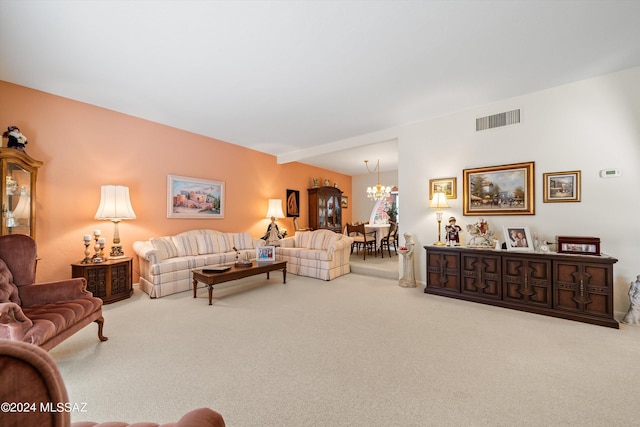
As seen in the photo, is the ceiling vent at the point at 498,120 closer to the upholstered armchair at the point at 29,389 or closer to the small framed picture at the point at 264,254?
the small framed picture at the point at 264,254

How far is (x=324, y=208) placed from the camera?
8031 mm

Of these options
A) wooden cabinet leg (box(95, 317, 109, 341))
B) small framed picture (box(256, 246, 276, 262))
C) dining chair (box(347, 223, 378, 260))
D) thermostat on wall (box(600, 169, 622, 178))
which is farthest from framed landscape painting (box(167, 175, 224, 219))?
thermostat on wall (box(600, 169, 622, 178))

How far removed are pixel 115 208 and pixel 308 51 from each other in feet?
11.7

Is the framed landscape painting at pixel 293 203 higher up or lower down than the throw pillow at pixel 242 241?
higher up

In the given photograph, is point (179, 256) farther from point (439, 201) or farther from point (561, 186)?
point (561, 186)

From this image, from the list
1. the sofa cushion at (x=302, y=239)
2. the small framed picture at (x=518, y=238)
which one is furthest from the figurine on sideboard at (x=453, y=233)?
the sofa cushion at (x=302, y=239)

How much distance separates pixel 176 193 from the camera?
16.1 feet

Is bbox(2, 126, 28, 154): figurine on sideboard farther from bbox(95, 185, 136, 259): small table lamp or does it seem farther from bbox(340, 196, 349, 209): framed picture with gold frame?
bbox(340, 196, 349, 209): framed picture with gold frame

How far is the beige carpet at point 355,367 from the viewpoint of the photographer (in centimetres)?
160

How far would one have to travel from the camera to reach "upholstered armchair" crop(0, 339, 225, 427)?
553 millimetres

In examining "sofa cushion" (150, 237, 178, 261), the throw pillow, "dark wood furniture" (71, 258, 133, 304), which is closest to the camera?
"dark wood furniture" (71, 258, 133, 304)

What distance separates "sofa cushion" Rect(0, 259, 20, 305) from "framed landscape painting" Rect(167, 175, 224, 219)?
8.86 ft

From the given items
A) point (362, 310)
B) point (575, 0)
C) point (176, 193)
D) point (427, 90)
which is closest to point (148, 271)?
point (176, 193)

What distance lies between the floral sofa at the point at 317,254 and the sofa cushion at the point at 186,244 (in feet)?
5.81
